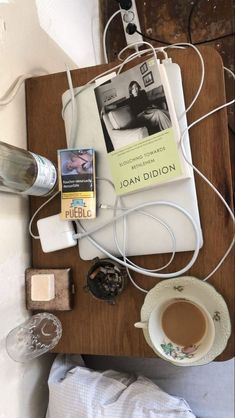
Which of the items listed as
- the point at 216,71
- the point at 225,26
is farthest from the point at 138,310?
the point at 225,26

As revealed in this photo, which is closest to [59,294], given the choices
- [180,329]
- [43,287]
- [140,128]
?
[43,287]

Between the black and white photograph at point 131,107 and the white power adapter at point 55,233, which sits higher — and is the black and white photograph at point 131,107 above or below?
above

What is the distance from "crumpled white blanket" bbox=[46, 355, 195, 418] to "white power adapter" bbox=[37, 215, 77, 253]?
0.87 feet

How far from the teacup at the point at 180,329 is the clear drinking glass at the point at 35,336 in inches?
7.7

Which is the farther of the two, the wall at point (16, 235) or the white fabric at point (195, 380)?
the white fabric at point (195, 380)

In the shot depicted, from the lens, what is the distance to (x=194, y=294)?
697mm

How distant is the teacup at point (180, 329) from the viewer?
0.68m

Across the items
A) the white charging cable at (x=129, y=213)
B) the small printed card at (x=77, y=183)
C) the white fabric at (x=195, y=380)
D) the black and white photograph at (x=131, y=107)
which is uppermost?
the black and white photograph at (x=131, y=107)

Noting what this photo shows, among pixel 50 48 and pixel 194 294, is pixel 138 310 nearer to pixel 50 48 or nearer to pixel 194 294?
pixel 194 294

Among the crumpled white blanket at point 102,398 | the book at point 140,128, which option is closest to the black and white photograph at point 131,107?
the book at point 140,128

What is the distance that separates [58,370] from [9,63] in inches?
25.9

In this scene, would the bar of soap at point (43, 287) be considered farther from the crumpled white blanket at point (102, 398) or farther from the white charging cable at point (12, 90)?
the white charging cable at point (12, 90)

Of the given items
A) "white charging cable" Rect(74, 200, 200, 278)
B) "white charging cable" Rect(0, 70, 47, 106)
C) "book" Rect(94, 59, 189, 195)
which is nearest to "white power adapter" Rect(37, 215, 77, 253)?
"white charging cable" Rect(74, 200, 200, 278)

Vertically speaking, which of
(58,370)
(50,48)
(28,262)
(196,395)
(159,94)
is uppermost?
(50,48)
